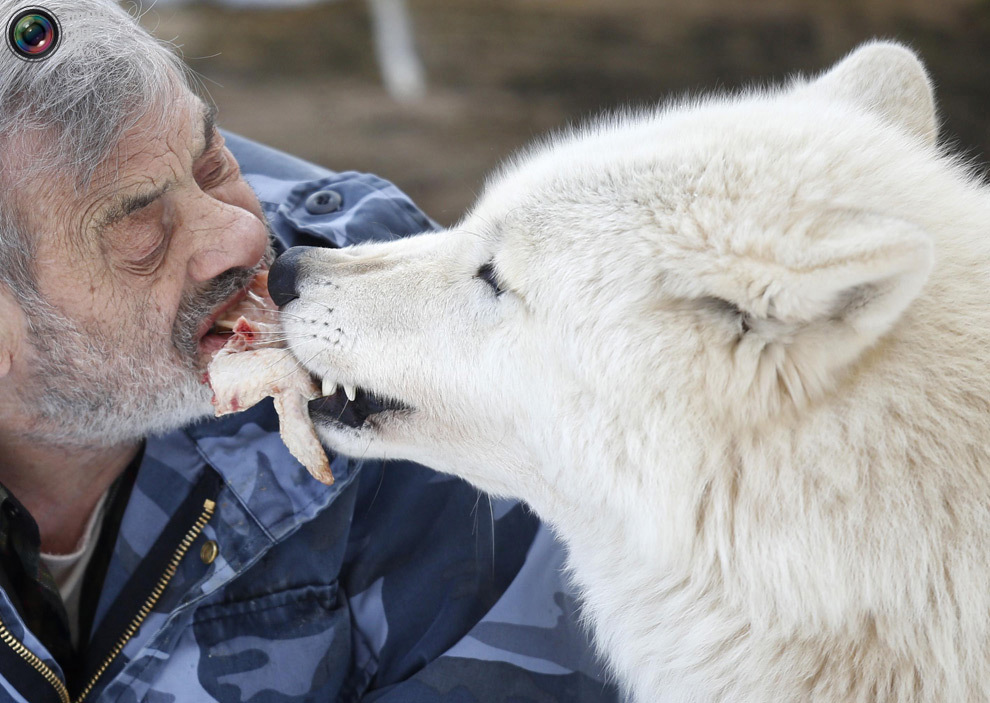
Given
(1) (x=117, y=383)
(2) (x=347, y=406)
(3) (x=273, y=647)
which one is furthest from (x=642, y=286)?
(1) (x=117, y=383)

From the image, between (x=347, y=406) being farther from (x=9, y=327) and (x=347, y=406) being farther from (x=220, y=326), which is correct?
(x=9, y=327)

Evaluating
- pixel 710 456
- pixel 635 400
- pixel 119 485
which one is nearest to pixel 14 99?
pixel 119 485

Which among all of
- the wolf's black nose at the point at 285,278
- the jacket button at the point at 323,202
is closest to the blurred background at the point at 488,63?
the jacket button at the point at 323,202

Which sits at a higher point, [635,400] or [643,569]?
[635,400]

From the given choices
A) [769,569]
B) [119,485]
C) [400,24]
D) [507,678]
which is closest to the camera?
[769,569]

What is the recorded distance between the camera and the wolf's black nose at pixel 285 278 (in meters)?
1.90

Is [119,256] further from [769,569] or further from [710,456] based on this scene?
[769,569]

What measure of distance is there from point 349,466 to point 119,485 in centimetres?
69

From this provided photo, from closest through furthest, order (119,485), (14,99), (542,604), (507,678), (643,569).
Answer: (643,569) → (14,99) → (507,678) → (542,604) → (119,485)

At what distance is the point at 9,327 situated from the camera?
1965 mm

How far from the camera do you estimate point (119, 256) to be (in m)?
2.01

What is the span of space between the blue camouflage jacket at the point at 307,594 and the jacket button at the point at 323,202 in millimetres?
175

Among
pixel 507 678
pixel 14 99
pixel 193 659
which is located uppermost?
pixel 14 99

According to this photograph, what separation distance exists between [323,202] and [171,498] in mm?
911
